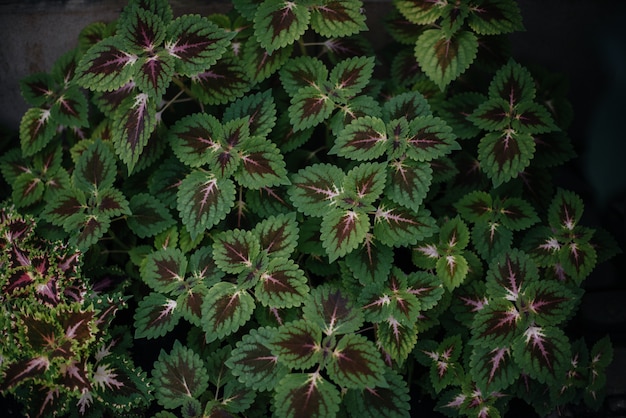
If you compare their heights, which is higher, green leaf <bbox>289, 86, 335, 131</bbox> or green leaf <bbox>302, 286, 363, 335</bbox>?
green leaf <bbox>289, 86, 335, 131</bbox>

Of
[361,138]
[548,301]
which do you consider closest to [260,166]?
[361,138]

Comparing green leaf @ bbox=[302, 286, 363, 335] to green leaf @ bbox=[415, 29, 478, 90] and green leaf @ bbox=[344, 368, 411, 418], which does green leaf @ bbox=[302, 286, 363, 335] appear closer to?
green leaf @ bbox=[344, 368, 411, 418]

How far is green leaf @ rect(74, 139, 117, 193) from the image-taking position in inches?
74.5

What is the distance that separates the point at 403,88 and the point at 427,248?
0.53 m

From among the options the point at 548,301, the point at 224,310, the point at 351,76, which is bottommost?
the point at 548,301

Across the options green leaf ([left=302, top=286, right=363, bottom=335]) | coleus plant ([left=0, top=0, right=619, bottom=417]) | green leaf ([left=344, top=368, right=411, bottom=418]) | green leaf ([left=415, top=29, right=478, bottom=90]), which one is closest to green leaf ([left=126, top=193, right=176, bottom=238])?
coleus plant ([left=0, top=0, right=619, bottom=417])

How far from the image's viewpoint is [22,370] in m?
1.58

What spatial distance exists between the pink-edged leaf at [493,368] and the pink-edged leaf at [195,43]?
105 centimetres

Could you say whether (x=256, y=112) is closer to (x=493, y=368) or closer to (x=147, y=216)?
(x=147, y=216)

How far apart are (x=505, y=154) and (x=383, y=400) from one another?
0.77 m

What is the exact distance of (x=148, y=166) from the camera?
6.35ft

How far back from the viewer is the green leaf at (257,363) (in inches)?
62.9

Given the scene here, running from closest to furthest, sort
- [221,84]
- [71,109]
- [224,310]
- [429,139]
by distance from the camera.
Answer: [224,310]
[429,139]
[221,84]
[71,109]

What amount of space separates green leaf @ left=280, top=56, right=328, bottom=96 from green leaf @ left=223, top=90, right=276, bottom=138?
0.22 feet
